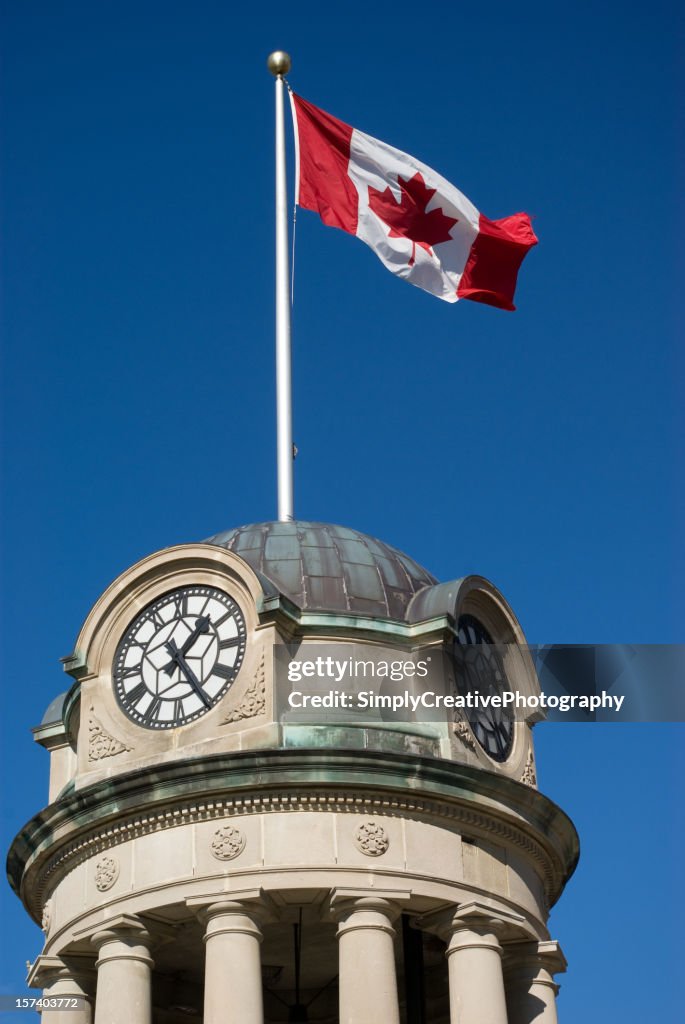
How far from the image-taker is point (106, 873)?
33.9 meters

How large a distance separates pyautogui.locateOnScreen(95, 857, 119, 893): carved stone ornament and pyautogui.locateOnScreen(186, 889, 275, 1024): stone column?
5.74 feet

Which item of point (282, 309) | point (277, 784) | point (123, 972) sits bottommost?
point (123, 972)

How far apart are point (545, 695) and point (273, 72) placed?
15.4m

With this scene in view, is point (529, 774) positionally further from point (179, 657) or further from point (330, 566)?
point (179, 657)

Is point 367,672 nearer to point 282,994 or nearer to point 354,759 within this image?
point 354,759

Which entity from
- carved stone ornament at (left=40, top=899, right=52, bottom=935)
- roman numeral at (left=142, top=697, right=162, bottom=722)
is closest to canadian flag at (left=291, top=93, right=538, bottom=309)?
roman numeral at (left=142, top=697, right=162, bottom=722)

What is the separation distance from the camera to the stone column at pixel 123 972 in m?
32.6

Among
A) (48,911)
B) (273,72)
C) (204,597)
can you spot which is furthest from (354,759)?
(273,72)

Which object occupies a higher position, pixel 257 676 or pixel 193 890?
pixel 257 676

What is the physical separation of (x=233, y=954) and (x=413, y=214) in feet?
55.6

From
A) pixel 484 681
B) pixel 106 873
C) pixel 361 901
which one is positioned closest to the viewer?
pixel 361 901

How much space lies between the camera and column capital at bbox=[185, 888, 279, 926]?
3238cm

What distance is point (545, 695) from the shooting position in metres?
37.7

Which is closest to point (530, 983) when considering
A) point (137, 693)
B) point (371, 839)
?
point (371, 839)
